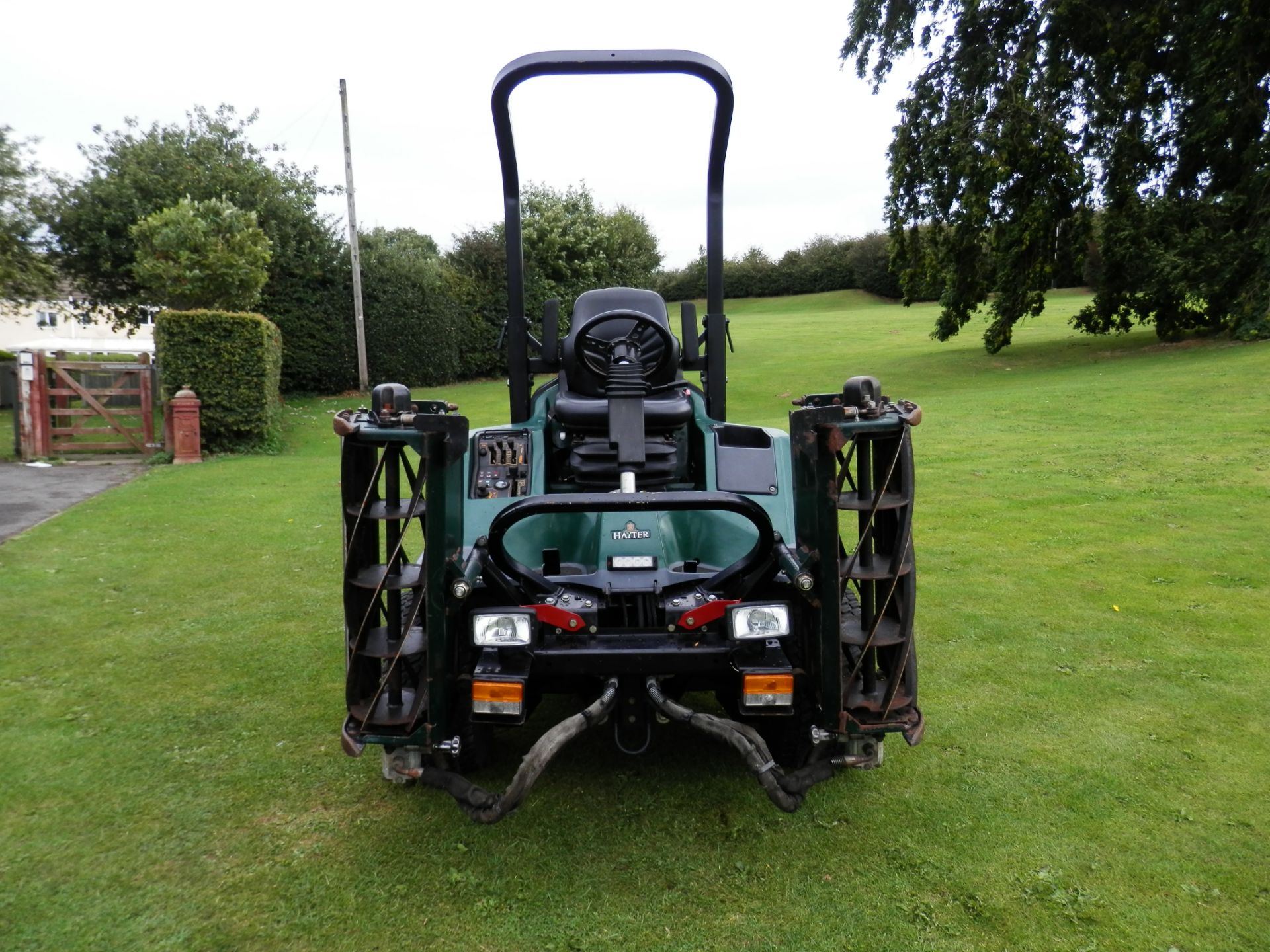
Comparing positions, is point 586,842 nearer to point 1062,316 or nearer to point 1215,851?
point 1215,851

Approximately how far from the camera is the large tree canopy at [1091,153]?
17.8 metres

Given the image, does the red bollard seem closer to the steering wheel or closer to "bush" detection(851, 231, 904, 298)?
the steering wheel

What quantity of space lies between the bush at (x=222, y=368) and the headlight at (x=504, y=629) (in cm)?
1143

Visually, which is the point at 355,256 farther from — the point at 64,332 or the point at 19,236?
the point at 64,332

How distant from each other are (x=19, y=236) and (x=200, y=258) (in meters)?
6.72

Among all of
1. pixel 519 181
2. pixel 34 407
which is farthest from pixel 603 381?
pixel 34 407

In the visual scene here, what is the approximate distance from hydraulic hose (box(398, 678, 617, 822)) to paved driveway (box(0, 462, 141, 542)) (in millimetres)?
6607

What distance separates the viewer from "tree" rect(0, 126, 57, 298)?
1925 centimetres

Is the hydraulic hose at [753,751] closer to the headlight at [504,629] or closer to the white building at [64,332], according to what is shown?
the headlight at [504,629]

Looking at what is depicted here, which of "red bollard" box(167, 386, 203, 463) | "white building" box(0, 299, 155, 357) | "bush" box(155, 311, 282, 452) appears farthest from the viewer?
"white building" box(0, 299, 155, 357)

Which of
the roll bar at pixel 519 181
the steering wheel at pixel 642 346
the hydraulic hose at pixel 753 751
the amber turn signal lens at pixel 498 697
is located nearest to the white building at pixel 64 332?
the roll bar at pixel 519 181

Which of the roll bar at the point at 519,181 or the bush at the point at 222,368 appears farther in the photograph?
the bush at the point at 222,368

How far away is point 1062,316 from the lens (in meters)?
34.0

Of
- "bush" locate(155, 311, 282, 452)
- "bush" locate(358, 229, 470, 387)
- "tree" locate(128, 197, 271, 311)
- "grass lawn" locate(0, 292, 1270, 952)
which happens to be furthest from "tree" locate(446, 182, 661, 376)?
"grass lawn" locate(0, 292, 1270, 952)
